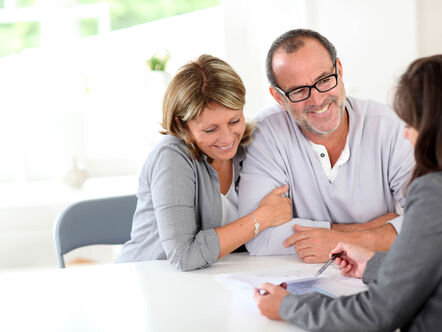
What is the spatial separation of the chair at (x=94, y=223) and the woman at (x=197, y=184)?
1.05ft

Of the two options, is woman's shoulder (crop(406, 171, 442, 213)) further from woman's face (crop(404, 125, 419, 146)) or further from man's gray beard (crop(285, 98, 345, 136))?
man's gray beard (crop(285, 98, 345, 136))

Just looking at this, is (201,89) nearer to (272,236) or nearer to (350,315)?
(272,236)

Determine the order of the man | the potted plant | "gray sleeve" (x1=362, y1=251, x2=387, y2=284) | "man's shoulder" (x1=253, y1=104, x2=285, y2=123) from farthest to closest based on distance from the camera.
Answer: the potted plant < "man's shoulder" (x1=253, y1=104, x2=285, y2=123) < the man < "gray sleeve" (x1=362, y1=251, x2=387, y2=284)

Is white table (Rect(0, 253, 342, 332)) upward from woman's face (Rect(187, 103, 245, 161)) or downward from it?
downward

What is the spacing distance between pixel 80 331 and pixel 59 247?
0.93 meters

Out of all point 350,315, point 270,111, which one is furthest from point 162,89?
point 350,315

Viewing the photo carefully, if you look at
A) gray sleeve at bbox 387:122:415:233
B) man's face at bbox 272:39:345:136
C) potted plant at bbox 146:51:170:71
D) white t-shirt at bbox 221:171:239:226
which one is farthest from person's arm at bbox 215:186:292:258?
potted plant at bbox 146:51:170:71

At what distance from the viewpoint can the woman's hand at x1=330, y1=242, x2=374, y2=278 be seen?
145 centimetres

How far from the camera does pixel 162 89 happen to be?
3.68m

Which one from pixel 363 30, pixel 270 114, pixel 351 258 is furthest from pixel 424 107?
pixel 363 30

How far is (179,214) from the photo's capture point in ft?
5.57

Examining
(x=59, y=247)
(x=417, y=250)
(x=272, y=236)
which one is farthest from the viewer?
(x=59, y=247)

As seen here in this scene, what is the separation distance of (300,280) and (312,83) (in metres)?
0.73

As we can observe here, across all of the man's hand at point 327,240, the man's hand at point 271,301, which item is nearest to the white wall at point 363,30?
the man's hand at point 327,240
